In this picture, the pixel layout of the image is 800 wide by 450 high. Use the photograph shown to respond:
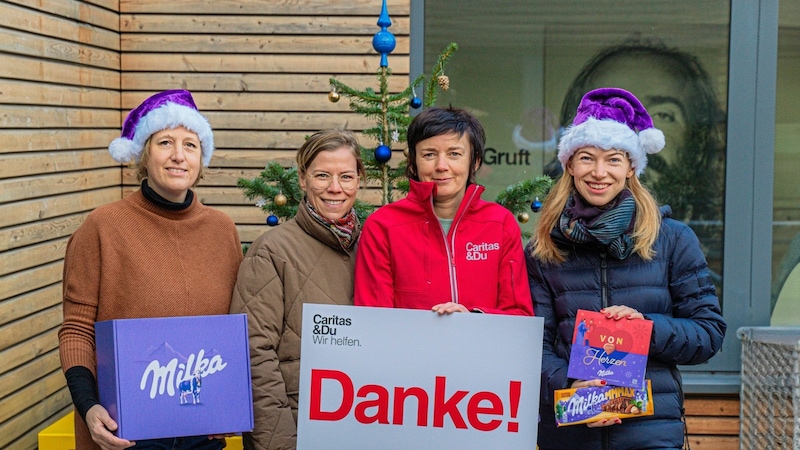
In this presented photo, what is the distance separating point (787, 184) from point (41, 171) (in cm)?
465

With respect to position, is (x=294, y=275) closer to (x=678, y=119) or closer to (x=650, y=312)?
(x=650, y=312)

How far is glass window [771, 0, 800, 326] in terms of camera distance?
552 cm

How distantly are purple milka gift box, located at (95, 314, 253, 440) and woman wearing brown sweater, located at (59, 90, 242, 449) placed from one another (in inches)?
3.4

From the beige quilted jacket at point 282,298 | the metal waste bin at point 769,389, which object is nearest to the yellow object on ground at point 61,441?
the beige quilted jacket at point 282,298

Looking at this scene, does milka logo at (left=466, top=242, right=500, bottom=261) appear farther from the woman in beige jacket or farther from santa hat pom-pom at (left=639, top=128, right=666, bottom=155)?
santa hat pom-pom at (left=639, top=128, right=666, bottom=155)

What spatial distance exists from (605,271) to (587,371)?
1.15 ft

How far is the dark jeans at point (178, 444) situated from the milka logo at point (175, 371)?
0.20 meters

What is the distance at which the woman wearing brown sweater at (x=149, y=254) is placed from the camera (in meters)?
2.61

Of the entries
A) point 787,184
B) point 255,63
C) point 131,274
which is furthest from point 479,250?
point 787,184

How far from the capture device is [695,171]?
18.4 ft

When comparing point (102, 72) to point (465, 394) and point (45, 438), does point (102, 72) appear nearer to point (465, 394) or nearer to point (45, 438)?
point (45, 438)

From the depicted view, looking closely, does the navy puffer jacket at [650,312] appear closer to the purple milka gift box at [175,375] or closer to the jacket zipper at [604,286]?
the jacket zipper at [604,286]

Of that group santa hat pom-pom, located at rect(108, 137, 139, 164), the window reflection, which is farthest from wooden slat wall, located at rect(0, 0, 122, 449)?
the window reflection

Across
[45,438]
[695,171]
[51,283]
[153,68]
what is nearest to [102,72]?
[153,68]
